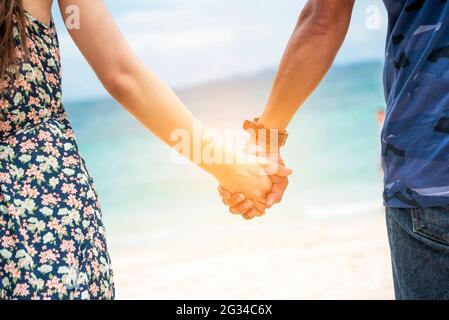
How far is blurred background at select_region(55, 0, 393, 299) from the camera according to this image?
568 cm

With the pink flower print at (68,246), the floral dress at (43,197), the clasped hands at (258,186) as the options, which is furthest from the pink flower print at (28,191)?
the clasped hands at (258,186)

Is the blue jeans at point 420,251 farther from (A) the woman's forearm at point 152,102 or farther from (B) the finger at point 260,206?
(B) the finger at point 260,206

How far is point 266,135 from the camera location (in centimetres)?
242

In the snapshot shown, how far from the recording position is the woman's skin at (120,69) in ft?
4.90

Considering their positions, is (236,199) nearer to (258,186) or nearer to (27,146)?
(258,186)

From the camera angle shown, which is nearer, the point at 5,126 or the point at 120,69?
the point at 5,126

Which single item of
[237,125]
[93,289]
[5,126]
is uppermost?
[237,125]

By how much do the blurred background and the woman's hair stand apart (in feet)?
4.71

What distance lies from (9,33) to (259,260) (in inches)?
206

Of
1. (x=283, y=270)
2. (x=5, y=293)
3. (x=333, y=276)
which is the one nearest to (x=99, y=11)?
(x=5, y=293)

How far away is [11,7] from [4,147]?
0.91 feet

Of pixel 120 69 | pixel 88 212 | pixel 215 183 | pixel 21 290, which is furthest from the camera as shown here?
pixel 215 183

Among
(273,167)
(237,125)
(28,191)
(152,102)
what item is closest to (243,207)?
(273,167)

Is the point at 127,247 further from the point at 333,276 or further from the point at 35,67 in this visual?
the point at 35,67
